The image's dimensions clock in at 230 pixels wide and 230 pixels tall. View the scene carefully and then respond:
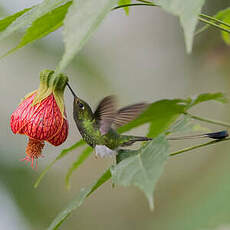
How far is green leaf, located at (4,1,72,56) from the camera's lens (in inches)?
33.2

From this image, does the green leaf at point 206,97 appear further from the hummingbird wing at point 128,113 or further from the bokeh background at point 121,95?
the bokeh background at point 121,95

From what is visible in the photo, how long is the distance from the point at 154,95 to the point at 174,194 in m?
0.96

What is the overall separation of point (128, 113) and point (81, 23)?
0.43m

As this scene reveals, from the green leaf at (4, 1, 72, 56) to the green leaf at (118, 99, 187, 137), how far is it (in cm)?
33

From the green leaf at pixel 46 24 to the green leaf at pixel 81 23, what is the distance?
0.22m

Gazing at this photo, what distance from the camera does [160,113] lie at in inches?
45.6

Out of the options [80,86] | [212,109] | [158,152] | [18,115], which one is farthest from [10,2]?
[158,152]

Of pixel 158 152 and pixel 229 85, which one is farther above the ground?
pixel 158 152

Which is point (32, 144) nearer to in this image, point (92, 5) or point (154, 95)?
point (92, 5)

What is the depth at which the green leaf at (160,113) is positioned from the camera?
3.70ft

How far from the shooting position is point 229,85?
4.36 m

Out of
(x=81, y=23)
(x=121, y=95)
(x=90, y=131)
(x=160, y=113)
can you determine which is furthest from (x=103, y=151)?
(x=121, y=95)

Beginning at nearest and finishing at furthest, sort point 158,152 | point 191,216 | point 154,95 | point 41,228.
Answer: point 158,152
point 191,216
point 41,228
point 154,95

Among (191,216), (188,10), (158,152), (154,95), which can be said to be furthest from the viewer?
(154,95)
